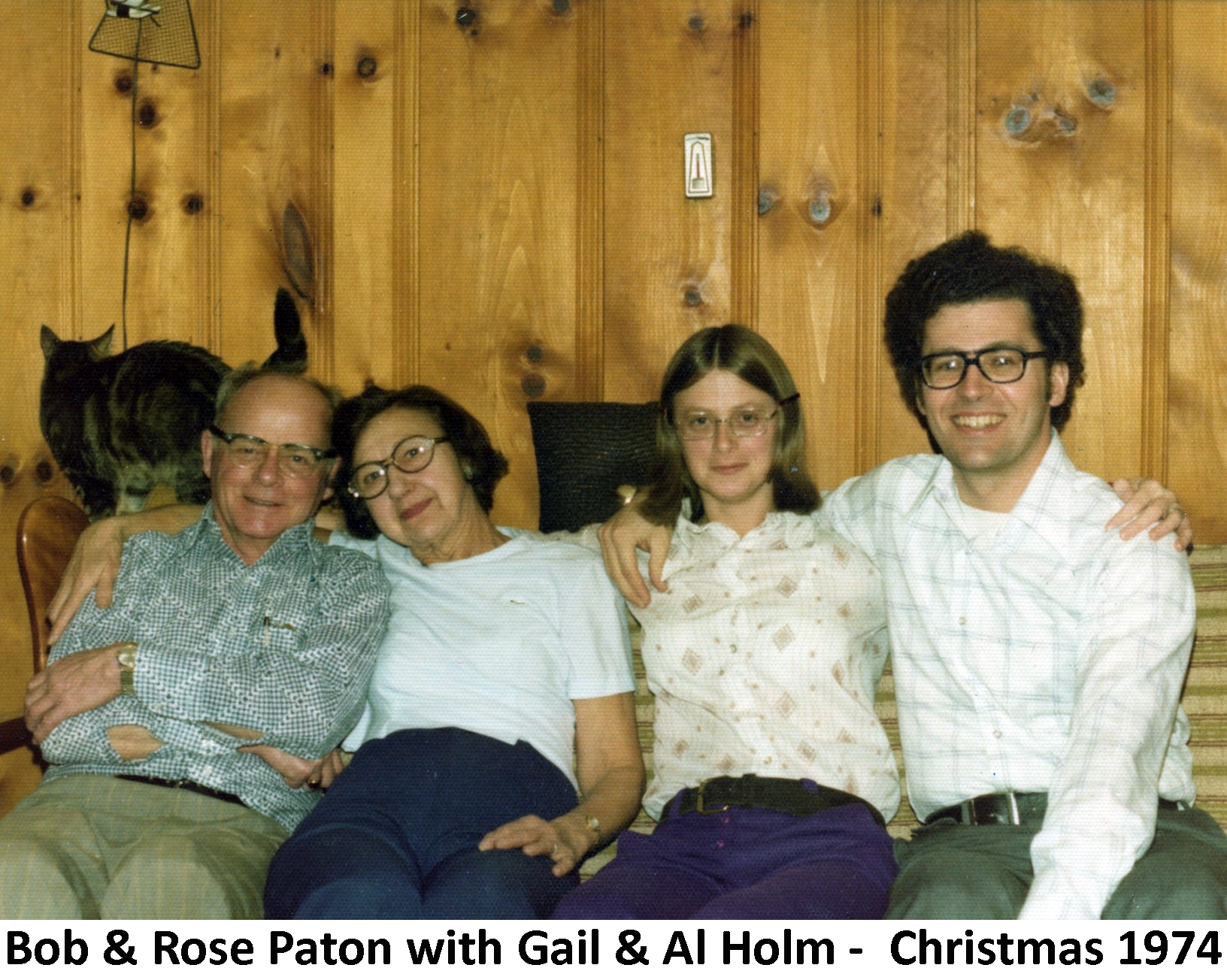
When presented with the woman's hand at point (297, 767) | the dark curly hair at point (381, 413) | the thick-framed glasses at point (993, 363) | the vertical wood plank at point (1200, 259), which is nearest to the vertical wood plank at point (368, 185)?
the dark curly hair at point (381, 413)

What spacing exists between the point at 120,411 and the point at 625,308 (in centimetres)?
112

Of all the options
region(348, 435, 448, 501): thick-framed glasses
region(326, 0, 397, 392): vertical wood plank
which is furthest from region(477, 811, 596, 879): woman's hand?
region(326, 0, 397, 392): vertical wood plank

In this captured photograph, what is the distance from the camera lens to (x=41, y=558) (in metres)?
2.17

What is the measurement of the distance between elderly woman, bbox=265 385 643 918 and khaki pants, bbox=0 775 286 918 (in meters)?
0.08

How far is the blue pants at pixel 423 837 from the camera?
5.42ft

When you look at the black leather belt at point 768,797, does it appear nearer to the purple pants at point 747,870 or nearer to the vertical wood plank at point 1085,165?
the purple pants at point 747,870

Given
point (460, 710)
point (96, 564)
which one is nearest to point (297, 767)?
point (460, 710)

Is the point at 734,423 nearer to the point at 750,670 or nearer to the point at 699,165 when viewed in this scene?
the point at 750,670

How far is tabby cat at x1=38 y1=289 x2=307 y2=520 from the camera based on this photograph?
7.91ft

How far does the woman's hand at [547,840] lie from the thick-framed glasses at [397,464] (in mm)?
695

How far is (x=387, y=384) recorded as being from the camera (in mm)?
2660
